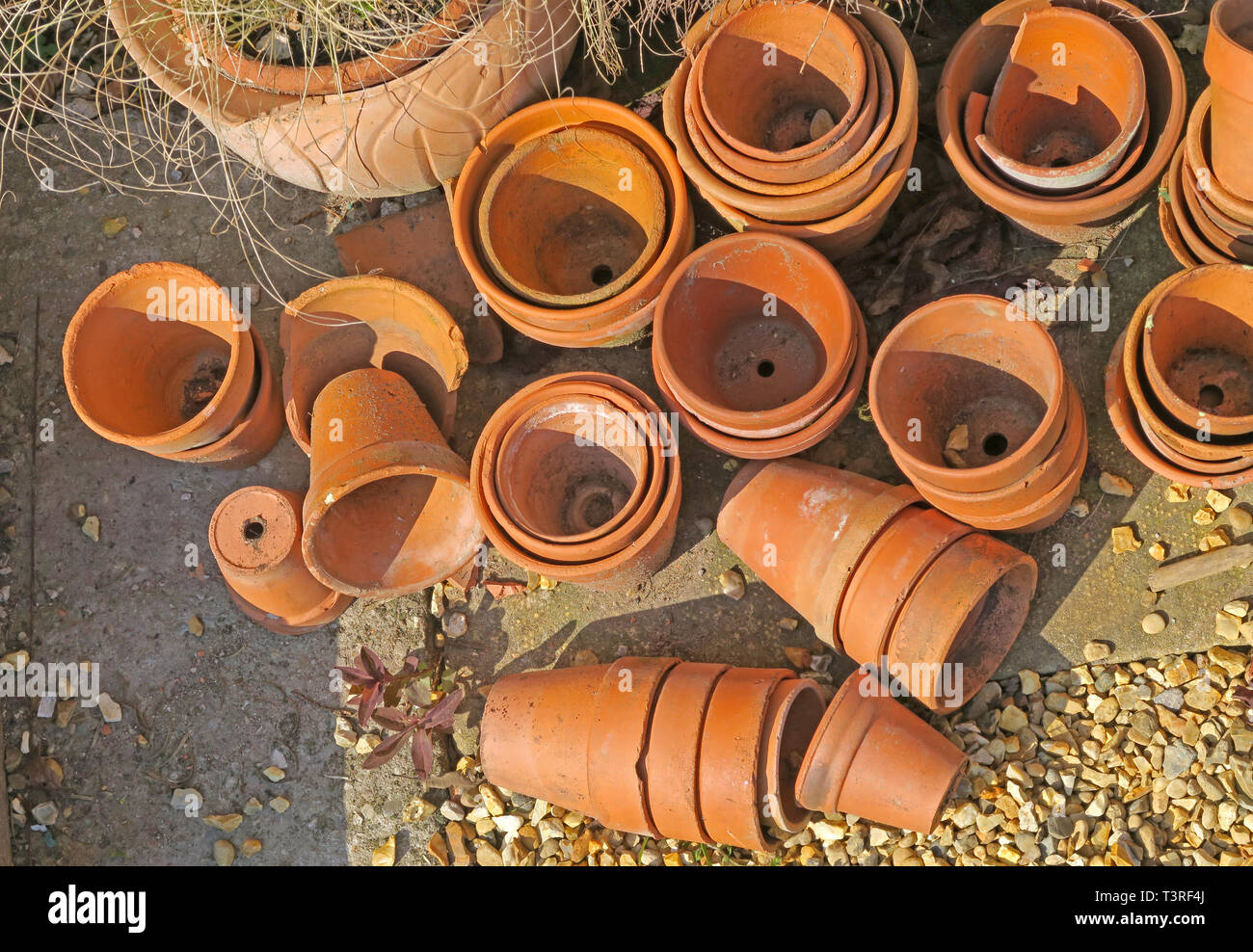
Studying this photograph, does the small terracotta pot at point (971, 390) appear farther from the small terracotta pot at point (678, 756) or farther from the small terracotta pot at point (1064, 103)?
the small terracotta pot at point (678, 756)

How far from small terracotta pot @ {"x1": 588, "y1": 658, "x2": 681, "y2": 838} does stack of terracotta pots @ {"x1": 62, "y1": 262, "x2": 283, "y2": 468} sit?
1.61m

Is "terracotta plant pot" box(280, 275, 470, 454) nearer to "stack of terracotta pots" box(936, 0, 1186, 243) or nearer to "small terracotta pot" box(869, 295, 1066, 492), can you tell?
"small terracotta pot" box(869, 295, 1066, 492)

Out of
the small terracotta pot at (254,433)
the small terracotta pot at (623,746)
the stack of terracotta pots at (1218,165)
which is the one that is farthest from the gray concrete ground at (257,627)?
the small terracotta pot at (623,746)

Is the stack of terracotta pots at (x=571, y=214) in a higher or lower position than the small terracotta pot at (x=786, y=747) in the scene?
higher

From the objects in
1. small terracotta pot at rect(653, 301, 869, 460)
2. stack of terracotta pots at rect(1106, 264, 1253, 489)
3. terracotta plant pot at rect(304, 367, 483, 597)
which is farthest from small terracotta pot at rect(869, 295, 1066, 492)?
terracotta plant pot at rect(304, 367, 483, 597)

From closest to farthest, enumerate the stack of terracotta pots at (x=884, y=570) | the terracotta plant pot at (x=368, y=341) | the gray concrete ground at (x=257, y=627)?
the stack of terracotta pots at (x=884, y=570)
the gray concrete ground at (x=257, y=627)
the terracotta plant pot at (x=368, y=341)

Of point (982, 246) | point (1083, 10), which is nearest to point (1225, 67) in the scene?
point (1083, 10)

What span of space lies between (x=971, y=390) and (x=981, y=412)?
9 cm

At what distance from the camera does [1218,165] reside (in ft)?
10.9

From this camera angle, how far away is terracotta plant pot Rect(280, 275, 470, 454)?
390 centimetres

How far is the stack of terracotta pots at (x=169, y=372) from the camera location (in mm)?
3809

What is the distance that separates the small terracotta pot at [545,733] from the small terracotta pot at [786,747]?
1.81ft

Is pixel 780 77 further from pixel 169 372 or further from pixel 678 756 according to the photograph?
pixel 169 372
